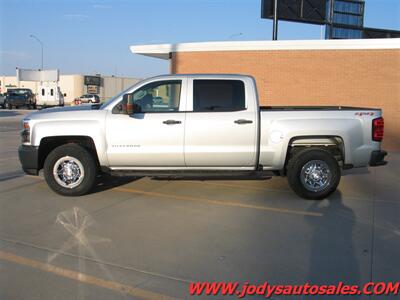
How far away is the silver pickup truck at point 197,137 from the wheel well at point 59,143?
0.05ft

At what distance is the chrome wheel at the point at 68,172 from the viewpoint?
7.03m

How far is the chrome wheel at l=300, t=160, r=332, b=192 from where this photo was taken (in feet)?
23.1

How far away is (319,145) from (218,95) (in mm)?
1837

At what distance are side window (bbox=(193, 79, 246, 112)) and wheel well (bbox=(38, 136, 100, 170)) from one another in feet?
5.85

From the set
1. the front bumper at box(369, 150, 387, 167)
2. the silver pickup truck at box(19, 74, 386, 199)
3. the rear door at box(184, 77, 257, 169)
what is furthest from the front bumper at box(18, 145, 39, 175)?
the front bumper at box(369, 150, 387, 167)

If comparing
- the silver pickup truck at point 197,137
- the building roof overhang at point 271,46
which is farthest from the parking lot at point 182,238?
the building roof overhang at point 271,46

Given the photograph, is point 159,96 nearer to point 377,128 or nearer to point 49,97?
point 377,128

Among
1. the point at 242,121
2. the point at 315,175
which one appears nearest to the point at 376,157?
the point at 315,175

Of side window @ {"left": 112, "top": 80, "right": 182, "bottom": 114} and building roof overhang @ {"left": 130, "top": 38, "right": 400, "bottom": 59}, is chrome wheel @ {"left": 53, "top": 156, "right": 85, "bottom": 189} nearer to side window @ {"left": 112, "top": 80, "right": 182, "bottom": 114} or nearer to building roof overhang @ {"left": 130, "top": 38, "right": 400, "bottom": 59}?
side window @ {"left": 112, "top": 80, "right": 182, "bottom": 114}

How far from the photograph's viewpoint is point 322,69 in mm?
13844

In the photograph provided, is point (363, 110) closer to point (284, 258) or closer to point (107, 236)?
point (284, 258)

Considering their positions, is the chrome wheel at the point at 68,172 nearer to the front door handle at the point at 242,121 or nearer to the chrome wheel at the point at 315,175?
the front door handle at the point at 242,121

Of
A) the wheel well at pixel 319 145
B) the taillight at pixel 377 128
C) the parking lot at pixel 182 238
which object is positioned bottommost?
the parking lot at pixel 182 238

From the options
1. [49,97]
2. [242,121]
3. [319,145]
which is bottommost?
[319,145]
